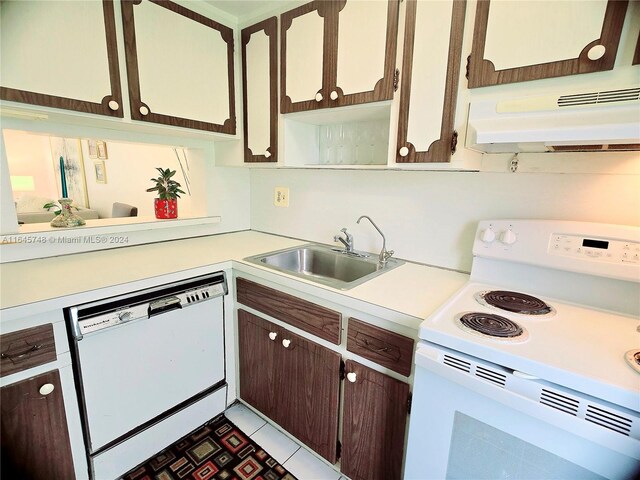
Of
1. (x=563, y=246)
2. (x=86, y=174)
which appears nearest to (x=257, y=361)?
(x=563, y=246)

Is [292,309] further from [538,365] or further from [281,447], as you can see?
[538,365]

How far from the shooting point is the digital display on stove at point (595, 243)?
1.00m

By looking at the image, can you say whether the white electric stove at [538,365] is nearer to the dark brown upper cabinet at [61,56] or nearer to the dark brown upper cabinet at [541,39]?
the dark brown upper cabinet at [541,39]

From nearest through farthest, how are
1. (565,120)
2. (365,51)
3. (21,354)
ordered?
(565,120) < (21,354) < (365,51)

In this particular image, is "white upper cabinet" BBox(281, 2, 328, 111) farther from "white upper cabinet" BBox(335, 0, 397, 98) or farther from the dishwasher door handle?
the dishwasher door handle

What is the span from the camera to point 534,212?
1.21 meters

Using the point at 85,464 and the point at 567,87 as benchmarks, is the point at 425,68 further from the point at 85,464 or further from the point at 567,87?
the point at 85,464

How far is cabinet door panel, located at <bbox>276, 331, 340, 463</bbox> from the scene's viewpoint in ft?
4.08

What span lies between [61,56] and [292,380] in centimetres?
163

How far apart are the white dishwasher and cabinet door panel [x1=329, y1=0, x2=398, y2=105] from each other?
1069 mm

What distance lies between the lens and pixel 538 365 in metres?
0.69

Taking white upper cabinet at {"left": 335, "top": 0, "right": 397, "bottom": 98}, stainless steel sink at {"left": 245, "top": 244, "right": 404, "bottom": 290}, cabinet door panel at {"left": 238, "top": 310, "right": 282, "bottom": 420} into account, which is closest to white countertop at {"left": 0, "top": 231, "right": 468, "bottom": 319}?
stainless steel sink at {"left": 245, "top": 244, "right": 404, "bottom": 290}

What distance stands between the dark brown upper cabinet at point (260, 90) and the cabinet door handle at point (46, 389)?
4.33ft

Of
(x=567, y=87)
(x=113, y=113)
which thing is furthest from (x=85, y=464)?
(x=567, y=87)
